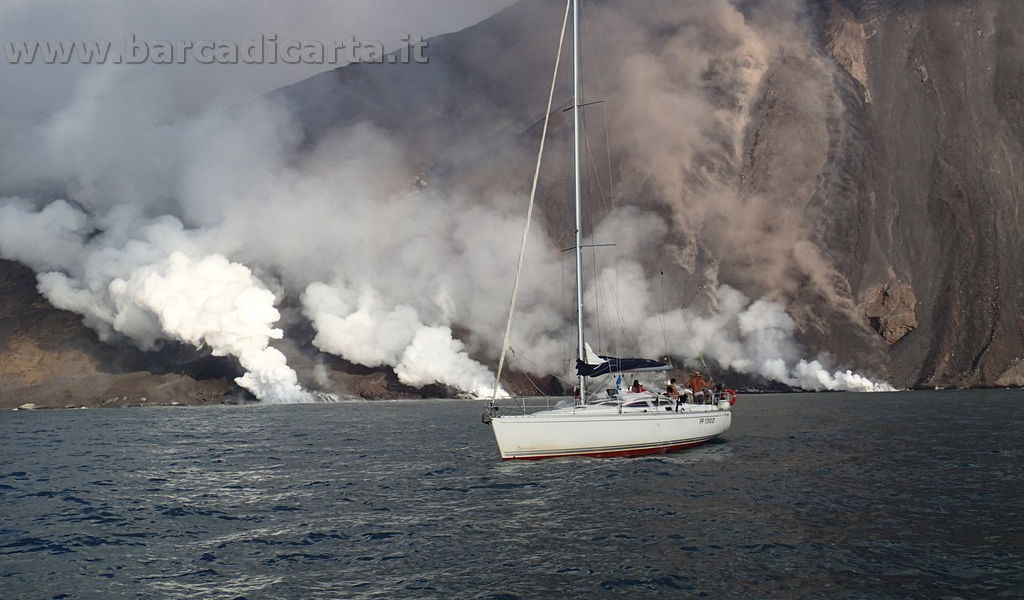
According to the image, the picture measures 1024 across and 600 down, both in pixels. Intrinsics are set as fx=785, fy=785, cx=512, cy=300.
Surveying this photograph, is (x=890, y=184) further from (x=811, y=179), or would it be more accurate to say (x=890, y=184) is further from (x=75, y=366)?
(x=75, y=366)

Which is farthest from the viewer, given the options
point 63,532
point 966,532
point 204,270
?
point 204,270

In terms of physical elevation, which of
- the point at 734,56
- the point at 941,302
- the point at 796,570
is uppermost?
the point at 734,56

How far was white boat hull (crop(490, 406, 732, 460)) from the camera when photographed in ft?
128

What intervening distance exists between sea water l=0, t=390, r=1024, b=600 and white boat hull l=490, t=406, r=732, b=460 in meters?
0.77

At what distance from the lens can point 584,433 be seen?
39.7m

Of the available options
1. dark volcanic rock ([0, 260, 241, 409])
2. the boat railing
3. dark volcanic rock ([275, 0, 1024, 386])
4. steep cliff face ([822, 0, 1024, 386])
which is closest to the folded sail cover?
the boat railing

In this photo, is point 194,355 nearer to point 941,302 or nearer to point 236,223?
point 236,223

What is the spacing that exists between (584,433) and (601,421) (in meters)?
1.06

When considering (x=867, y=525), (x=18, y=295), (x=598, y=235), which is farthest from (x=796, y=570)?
(x=18, y=295)

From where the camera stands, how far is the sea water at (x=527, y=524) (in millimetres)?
19750

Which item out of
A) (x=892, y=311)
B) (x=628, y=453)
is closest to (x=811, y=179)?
(x=892, y=311)

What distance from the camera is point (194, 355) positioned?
17012 cm

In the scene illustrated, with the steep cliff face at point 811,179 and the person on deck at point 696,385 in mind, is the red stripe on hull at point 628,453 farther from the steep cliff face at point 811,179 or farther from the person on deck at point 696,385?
the steep cliff face at point 811,179

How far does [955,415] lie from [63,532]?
226ft
